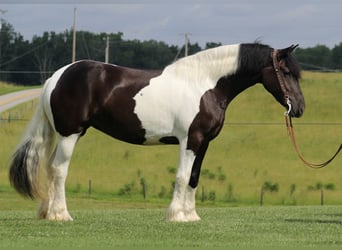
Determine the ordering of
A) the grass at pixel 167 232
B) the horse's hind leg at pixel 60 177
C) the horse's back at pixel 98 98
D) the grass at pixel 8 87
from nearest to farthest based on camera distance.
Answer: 1. the grass at pixel 167 232
2. the horse's back at pixel 98 98
3. the horse's hind leg at pixel 60 177
4. the grass at pixel 8 87

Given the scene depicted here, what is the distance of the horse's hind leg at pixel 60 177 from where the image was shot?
1127 centimetres

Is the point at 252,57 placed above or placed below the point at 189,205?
above

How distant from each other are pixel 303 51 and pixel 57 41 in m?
21.4

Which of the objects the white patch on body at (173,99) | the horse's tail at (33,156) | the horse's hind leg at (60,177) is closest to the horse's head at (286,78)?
the white patch on body at (173,99)

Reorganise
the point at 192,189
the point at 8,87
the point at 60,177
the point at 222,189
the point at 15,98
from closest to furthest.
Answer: the point at 60,177 < the point at 192,189 < the point at 222,189 < the point at 15,98 < the point at 8,87

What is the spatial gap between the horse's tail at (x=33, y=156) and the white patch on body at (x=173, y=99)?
145 centimetres

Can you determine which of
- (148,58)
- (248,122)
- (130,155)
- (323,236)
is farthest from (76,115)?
(148,58)

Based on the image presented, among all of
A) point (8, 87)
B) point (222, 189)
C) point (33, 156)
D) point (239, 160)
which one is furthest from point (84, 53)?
point (33, 156)

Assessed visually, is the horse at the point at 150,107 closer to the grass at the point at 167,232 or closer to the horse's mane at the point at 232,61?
the horse's mane at the point at 232,61

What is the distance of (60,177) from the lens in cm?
1136

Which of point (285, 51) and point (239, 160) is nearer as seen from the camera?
point (285, 51)

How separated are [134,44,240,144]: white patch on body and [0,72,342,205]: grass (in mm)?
21462

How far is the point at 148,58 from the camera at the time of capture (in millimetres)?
60125

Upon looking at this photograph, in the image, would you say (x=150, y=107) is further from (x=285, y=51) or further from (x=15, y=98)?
(x=15, y=98)
